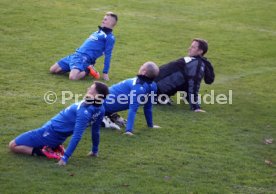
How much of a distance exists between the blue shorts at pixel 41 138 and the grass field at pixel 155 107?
0.24 meters

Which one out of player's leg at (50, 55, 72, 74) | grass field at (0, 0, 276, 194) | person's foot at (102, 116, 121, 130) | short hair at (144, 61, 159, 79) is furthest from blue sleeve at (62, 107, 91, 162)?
player's leg at (50, 55, 72, 74)

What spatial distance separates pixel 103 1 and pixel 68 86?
10251mm

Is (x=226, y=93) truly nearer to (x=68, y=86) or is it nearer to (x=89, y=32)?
(x=68, y=86)

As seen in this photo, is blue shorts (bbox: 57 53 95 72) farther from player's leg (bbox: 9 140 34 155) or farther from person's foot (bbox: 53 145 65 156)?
player's leg (bbox: 9 140 34 155)

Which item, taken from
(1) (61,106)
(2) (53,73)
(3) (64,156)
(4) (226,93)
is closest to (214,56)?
(4) (226,93)

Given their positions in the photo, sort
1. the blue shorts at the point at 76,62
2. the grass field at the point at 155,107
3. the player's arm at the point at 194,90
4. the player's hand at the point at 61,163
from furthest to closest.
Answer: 1. the blue shorts at the point at 76,62
2. the player's arm at the point at 194,90
3. the player's hand at the point at 61,163
4. the grass field at the point at 155,107

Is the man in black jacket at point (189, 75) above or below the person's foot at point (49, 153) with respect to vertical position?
above

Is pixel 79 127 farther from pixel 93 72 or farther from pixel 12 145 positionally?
pixel 93 72

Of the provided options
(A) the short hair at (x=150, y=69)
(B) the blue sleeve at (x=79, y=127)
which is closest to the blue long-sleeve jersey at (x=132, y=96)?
(A) the short hair at (x=150, y=69)

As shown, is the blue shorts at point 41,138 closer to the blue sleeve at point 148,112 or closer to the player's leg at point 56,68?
the blue sleeve at point 148,112

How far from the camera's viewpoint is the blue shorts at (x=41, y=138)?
9219 mm

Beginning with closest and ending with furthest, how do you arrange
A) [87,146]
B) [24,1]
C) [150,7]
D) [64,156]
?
[64,156] < [87,146] < [24,1] < [150,7]

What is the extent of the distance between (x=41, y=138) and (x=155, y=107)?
3875mm

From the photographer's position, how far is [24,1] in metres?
21.6
